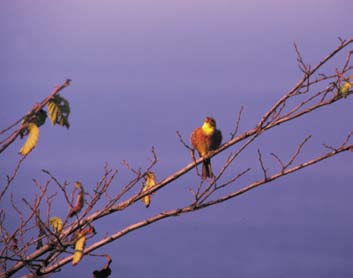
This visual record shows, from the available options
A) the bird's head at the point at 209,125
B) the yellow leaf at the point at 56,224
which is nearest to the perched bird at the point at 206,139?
the bird's head at the point at 209,125

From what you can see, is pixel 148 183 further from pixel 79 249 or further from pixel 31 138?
pixel 31 138

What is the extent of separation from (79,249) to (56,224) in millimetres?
344

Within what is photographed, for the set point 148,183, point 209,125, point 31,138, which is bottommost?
point 31,138

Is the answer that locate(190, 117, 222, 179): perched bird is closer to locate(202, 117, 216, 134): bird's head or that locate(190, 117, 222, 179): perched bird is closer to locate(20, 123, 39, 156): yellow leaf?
locate(202, 117, 216, 134): bird's head

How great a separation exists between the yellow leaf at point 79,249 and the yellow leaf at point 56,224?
0.24m

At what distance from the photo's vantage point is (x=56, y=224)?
3.54m

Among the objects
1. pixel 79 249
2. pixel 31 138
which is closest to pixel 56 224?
pixel 79 249

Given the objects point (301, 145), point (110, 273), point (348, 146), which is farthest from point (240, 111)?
point (110, 273)

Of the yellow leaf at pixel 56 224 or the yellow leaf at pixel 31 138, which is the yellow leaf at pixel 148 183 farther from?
the yellow leaf at pixel 31 138

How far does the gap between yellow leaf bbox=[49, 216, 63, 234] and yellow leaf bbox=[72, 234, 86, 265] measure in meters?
0.24

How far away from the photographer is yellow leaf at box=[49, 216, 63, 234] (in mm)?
3516

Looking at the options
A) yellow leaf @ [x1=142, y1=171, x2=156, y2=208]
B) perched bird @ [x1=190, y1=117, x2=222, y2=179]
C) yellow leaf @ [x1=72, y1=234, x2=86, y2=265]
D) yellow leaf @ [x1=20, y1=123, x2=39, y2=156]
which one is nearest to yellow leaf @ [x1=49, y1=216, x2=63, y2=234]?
yellow leaf @ [x1=72, y1=234, x2=86, y2=265]

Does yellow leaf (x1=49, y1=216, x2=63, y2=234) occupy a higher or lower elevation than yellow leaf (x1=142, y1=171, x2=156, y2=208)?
lower

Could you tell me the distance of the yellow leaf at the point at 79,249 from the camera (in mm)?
3250
